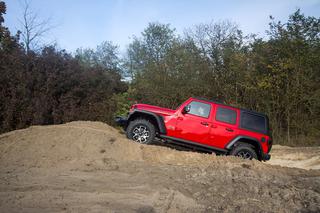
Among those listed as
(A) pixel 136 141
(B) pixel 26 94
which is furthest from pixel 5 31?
(A) pixel 136 141

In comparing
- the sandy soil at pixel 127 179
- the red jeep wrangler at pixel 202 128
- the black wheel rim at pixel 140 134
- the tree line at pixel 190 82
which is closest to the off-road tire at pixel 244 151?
the red jeep wrangler at pixel 202 128

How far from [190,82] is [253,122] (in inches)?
373

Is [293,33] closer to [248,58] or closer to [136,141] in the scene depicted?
[248,58]

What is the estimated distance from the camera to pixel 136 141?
34.1 feet

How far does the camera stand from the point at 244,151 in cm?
1058

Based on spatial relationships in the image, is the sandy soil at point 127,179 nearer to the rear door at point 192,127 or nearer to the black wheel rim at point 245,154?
the rear door at point 192,127

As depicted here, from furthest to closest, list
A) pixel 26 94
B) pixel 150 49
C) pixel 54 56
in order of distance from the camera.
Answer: pixel 150 49
pixel 54 56
pixel 26 94

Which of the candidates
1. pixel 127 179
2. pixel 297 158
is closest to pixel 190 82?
pixel 297 158

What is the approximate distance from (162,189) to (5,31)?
18311 mm

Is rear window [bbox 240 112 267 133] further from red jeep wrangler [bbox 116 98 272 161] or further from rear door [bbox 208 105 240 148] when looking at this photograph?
rear door [bbox 208 105 240 148]

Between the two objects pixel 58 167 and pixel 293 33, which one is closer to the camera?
pixel 58 167

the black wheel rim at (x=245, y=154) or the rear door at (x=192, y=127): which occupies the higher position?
the rear door at (x=192, y=127)

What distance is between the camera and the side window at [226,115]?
10.6 metres

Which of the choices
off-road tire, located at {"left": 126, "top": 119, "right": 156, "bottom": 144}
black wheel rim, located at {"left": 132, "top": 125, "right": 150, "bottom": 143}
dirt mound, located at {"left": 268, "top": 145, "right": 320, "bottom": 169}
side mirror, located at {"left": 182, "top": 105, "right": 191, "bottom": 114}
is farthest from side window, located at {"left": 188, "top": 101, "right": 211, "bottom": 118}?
dirt mound, located at {"left": 268, "top": 145, "right": 320, "bottom": 169}
